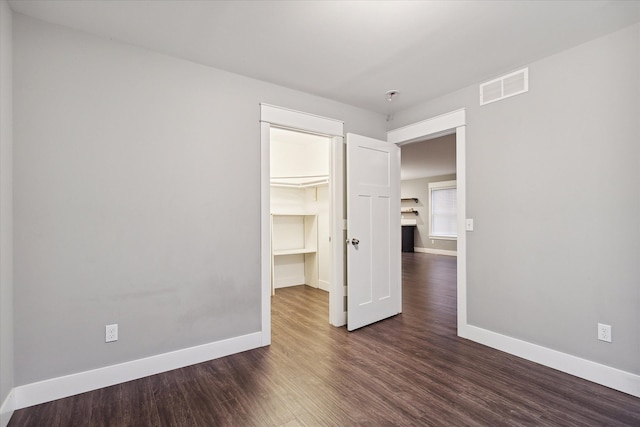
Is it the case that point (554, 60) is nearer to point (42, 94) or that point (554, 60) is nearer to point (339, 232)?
point (339, 232)

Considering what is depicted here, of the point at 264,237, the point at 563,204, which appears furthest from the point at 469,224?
the point at 264,237

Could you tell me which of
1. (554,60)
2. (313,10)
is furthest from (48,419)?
(554,60)

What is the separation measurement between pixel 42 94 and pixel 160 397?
220cm

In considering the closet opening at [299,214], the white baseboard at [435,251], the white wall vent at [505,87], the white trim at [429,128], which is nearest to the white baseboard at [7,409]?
the closet opening at [299,214]

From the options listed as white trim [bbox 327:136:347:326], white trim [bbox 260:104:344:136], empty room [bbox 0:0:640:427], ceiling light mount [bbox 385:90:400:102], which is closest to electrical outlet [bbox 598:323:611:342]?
empty room [bbox 0:0:640:427]

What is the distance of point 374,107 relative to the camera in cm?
366

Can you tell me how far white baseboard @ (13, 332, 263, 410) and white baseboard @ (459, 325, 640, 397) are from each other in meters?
2.16

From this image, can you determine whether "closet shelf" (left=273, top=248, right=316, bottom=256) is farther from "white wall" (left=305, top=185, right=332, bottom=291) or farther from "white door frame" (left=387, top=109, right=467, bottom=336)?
"white door frame" (left=387, top=109, right=467, bottom=336)

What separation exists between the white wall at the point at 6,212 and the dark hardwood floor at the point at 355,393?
28 cm

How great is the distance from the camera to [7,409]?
70.9 inches

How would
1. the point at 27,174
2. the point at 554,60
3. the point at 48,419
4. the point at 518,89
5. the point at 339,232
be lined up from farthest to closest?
the point at 339,232 < the point at 518,89 < the point at 554,60 < the point at 27,174 < the point at 48,419

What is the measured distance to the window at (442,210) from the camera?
973 cm

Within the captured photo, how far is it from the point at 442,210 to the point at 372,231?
7.35m

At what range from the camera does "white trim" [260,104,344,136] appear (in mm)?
2936
